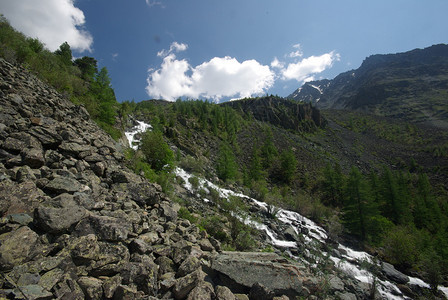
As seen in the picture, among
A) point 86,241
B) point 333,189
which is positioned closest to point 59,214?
point 86,241

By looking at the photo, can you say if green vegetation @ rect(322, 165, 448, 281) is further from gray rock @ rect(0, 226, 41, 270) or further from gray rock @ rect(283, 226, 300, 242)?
gray rock @ rect(0, 226, 41, 270)

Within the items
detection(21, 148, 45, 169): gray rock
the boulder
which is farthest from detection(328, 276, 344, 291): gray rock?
detection(21, 148, 45, 169): gray rock

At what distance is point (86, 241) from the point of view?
3975 mm

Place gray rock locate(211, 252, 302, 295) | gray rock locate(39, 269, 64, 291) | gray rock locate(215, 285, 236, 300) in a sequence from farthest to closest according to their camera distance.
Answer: gray rock locate(211, 252, 302, 295) < gray rock locate(215, 285, 236, 300) < gray rock locate(39, 269, 64, 291)

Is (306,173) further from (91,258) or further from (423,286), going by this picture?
(91,258)

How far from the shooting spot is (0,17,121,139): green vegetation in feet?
48.5

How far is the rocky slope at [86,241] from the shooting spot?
328 cm

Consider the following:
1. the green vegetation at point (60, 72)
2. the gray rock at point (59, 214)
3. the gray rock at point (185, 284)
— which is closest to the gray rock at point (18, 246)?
the gray rock at point (59, 214)

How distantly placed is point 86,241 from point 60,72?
23889 millimetres

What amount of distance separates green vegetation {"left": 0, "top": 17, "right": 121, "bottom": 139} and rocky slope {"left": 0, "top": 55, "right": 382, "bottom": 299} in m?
10.7

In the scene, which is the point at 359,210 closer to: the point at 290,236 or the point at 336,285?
the point at 290,236

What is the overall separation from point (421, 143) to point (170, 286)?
13683 cm

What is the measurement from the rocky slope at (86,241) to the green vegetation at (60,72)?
10658 mm

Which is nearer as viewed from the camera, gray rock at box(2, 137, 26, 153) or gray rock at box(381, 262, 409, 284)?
gray rock at box(2, 137, 26, 153)
